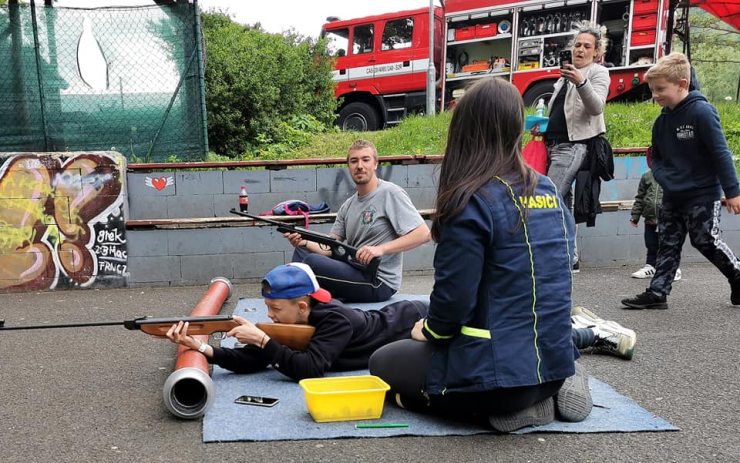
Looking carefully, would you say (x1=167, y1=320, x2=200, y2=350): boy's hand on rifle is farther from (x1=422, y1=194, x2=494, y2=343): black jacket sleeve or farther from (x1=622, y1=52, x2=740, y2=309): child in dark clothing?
(x1=622, y1=52, x2=740, y2=309): child in dark clothing

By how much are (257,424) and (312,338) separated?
58cm

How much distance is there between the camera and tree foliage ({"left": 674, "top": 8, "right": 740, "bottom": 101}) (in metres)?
→ 24.6

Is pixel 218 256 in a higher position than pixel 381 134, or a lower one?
lower

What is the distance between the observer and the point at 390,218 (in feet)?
15.1

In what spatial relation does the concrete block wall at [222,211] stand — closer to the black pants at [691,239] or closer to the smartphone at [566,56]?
the smartphone at [566,56]

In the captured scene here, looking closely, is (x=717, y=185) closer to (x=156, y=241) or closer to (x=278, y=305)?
(x=278, y=305)

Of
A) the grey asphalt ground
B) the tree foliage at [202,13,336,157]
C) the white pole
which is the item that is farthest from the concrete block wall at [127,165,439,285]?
the white pole

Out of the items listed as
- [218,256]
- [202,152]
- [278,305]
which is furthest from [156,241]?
[278,305]

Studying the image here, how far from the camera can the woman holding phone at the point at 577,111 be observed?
17.8ft

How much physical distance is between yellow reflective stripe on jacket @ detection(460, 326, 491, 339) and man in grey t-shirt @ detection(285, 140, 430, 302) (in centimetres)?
193

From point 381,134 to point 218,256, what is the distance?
4807 millimetres

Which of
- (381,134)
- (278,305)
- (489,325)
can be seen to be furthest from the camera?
(381,134)

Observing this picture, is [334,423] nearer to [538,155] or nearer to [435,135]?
[538,155]

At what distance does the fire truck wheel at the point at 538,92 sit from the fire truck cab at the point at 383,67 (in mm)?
2121
